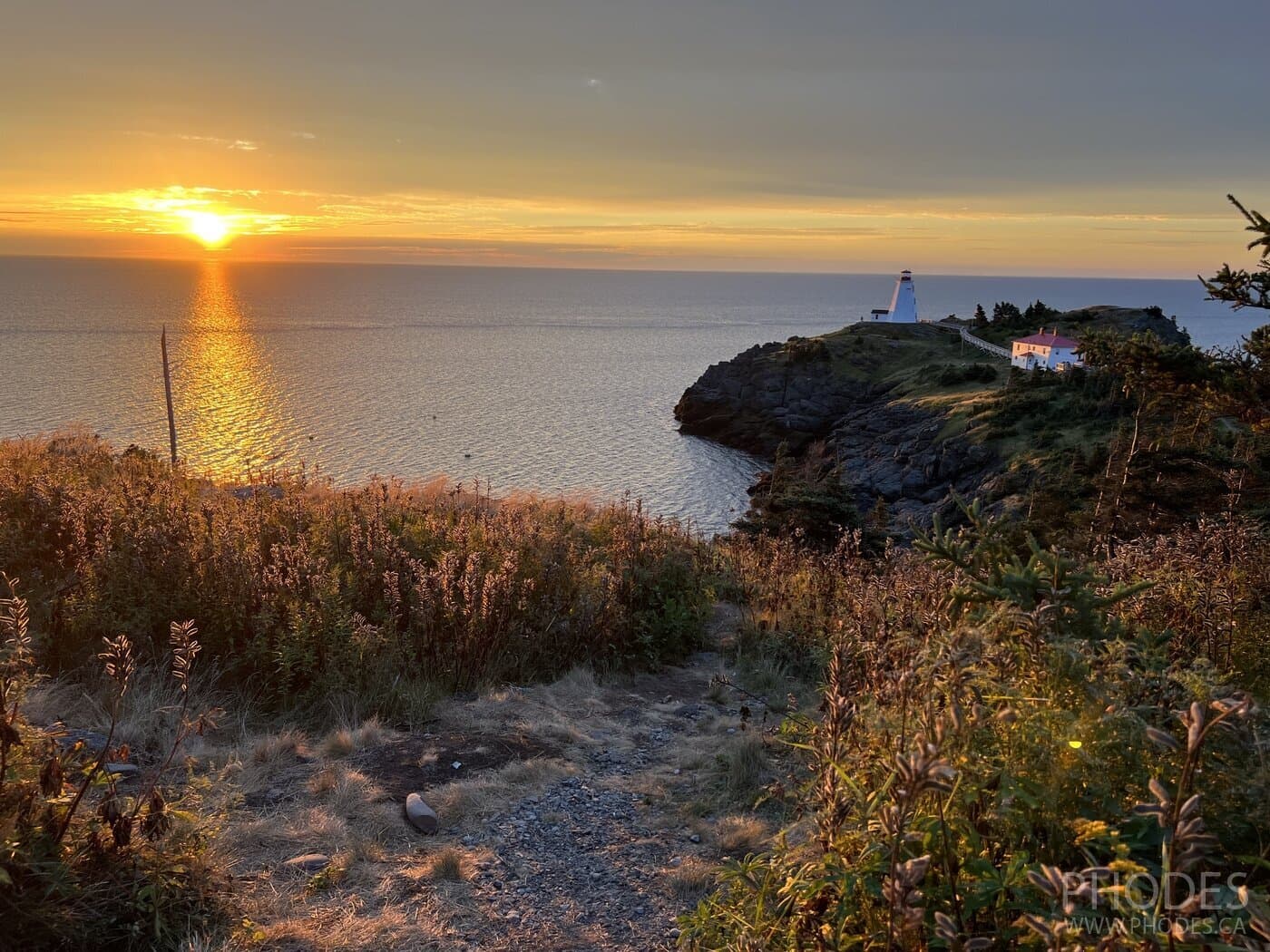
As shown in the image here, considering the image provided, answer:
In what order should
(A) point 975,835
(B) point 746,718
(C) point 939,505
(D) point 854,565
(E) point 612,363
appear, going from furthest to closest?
1. (E) point 612,363
2. (C) point 939,505
3. (D) point 854,565
4. (B) point 746,718
5. (A) point 975,835

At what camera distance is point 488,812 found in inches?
201

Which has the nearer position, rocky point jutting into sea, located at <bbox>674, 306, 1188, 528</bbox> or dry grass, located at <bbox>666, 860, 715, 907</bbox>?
dry grass, located at <bbox>666, 860, 715, 907</bbox>

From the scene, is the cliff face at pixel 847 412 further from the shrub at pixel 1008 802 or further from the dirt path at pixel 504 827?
the shrub at pixel 1008 802

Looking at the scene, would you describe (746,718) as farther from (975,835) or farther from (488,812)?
(975,835)

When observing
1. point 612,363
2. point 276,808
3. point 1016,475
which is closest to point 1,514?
point 276,808

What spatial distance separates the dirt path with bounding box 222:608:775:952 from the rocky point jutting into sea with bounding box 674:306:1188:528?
44.5 meters

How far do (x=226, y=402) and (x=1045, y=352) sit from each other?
252 ft

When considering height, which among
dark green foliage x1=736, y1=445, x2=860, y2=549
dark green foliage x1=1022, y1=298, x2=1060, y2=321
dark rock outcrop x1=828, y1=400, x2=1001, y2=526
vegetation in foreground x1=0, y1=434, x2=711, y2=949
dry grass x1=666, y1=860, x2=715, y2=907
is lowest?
dark rock outcrop x1=828, y1=400, x2=1001, y2=526

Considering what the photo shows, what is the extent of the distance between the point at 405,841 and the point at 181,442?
63074mm

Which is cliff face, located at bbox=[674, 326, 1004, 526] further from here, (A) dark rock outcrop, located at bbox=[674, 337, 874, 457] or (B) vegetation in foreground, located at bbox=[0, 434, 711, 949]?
(B) vegetation in foreground, located at bbox=[0, 434, 711, 949]

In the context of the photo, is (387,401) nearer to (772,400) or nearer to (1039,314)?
(772,400)

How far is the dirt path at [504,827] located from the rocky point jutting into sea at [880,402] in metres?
44.5

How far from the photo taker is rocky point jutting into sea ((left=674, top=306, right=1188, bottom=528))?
52.4m

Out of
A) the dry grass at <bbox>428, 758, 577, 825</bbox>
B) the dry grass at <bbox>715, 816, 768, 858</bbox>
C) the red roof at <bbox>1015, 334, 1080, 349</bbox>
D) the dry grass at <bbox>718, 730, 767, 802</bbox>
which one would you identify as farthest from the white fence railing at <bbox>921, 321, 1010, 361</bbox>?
the dry grass at <bbox>715, 816, 768, 858</bbox>
